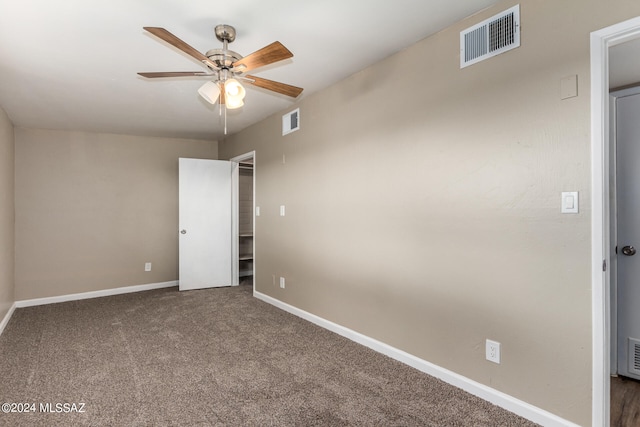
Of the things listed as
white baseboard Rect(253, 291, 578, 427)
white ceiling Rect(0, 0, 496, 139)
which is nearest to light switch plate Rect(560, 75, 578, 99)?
white ceiling Rect(0, 0, 496, 139)

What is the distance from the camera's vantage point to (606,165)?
1.75 m

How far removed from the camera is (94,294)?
5.14 meters

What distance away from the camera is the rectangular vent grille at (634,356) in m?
2.57

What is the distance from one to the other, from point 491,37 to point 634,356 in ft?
7.93

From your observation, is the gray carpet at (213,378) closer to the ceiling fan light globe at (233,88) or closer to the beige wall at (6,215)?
the beige wall at (6,215)

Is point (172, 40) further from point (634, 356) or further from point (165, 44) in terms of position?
point (634, 356)

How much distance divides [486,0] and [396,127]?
97 cm

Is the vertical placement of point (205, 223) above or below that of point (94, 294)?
above

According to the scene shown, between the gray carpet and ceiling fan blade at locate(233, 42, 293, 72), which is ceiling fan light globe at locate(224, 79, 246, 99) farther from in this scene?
the gray carpet

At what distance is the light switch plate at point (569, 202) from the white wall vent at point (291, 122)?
2.71 meters

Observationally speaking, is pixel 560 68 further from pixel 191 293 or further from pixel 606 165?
pixel 191 293

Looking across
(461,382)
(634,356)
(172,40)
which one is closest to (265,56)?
(172,40)

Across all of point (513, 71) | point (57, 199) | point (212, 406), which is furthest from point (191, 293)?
point (513, 71)

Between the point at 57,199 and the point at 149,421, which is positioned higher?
the point at 57,199
